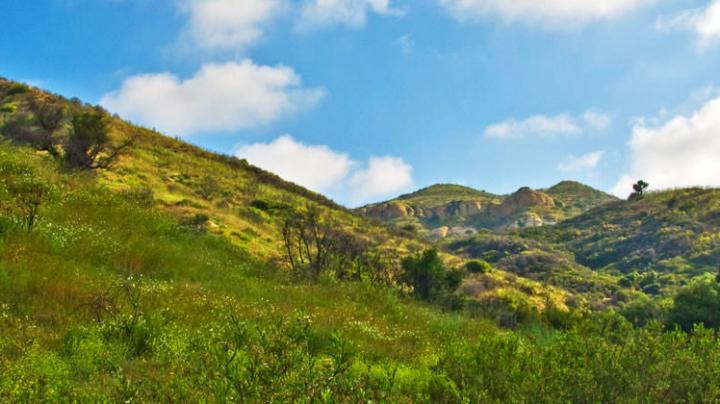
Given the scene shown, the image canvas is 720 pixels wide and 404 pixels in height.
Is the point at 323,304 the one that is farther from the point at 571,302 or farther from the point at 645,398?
the point at 571,302

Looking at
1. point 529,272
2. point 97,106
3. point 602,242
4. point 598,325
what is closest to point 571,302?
point 529,272

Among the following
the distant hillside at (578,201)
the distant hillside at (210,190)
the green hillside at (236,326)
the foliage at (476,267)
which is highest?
the distant hillside at (578,201)

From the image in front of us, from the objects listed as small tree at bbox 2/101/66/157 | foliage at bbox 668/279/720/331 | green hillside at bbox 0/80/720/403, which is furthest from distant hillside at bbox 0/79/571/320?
foliage at bbox 668/279/720/331

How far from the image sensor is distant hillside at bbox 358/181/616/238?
14850 centimetres

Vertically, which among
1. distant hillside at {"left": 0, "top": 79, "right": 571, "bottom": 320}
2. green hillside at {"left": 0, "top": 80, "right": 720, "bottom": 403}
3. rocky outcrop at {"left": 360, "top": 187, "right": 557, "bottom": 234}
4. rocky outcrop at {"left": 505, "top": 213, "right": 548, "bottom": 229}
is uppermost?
rocky outcrop at {"left": 360, "top": 187, "right": 557, "bottom": 234}

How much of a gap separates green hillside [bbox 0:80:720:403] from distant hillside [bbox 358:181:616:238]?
118373 mm

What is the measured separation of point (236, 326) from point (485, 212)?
179 m

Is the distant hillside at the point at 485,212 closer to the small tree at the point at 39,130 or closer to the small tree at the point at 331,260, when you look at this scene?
the small tree at the point at 331,260

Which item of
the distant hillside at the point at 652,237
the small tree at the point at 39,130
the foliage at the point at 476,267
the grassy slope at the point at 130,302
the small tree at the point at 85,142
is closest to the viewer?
the grassy slope at the point at 130,302

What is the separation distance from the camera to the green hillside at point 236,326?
13.8 ft

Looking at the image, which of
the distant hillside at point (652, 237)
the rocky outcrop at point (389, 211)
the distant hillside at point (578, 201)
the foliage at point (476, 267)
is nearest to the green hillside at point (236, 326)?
the foliage at point (476, 267)

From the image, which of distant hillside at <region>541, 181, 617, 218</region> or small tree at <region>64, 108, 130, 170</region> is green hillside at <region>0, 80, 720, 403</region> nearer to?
small tree at <region>64, 108, 130, 170</region>

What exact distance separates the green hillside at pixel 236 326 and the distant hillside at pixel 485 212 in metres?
118

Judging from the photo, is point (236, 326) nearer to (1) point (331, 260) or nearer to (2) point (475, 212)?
(1) point (331, 260)
